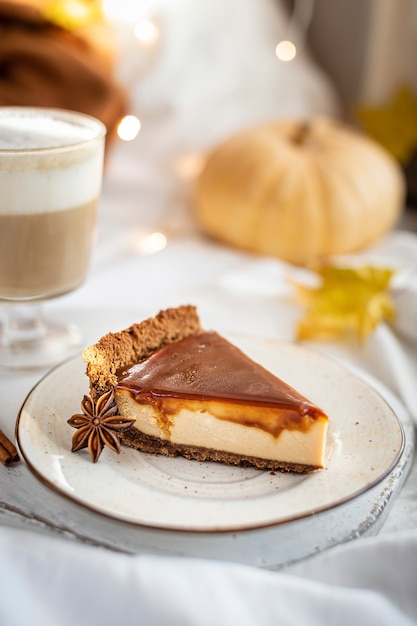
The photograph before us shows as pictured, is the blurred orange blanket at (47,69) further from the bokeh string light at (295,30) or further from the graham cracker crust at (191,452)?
the graham cracker crust at (191,452)

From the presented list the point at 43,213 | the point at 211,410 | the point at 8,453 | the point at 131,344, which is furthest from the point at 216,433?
the point at 43,213

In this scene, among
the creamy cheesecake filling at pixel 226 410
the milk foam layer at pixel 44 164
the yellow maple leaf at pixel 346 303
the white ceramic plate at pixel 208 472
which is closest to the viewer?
the white ceramic plate at pixel 208 472

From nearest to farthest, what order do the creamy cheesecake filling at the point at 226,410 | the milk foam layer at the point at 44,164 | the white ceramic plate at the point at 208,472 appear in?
the white ceramic plate at the point at 208,472, the creamy cheesecake filling at the point at 226,410, the milk foam layer at the point at 44,164

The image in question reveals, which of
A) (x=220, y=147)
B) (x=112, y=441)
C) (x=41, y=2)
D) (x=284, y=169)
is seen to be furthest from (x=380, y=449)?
(x=41, y=2)

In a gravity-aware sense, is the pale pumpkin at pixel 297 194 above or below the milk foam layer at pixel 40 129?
below

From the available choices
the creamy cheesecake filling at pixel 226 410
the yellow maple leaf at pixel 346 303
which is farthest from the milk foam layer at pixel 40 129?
the yellow maple leaf at pixel 346 303

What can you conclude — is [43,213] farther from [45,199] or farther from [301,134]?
[301,134]

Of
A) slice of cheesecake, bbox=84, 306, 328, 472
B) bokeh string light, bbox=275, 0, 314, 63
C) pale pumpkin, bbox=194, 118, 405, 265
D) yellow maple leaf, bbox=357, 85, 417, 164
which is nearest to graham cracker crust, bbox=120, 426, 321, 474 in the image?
slice of cheesecake, bbox=84, 306, 328, 472

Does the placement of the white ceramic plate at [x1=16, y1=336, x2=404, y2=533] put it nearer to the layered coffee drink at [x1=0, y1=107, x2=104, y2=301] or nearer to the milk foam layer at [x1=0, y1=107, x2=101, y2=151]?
the layered coffee drink at [x1=0, y1=107, x2=104, y2=301]
